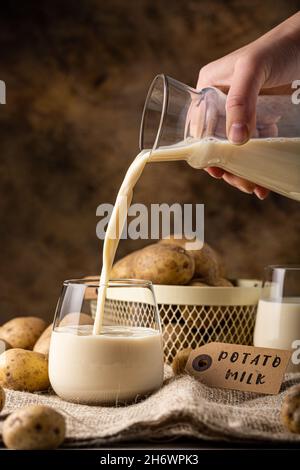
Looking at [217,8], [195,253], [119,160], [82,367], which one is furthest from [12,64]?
[82,367]

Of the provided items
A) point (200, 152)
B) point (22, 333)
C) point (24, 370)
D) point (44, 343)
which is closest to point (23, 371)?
point (24, 370)

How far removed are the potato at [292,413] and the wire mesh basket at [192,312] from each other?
536 millimetres

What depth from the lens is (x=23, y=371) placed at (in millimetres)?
1440

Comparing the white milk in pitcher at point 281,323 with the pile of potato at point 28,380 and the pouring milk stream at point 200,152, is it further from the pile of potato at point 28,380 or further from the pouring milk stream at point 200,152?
the pile of potato at point 28,380

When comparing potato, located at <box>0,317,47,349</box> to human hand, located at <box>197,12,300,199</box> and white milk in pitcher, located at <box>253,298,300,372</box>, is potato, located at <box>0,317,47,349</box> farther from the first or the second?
human hand, located at <box>197,12,300,199</box>

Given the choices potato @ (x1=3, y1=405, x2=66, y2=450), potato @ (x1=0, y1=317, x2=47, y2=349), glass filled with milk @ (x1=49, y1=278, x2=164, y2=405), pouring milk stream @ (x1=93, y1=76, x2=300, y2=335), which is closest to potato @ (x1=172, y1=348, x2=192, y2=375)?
glass filled with milk @ (x1=49, y1=278, x2=164, y2=405)

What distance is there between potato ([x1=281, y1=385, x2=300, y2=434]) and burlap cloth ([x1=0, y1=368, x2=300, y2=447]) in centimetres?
1

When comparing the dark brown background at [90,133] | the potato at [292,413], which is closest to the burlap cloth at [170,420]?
the potato at [292,413]

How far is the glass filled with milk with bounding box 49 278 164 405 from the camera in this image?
1331mm

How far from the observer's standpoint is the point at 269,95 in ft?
4.78

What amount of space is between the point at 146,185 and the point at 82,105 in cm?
33

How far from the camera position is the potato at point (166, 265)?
1.70m

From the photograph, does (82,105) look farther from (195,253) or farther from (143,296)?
(143,296)

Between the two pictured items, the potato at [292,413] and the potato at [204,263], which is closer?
the potato at [292,413]
